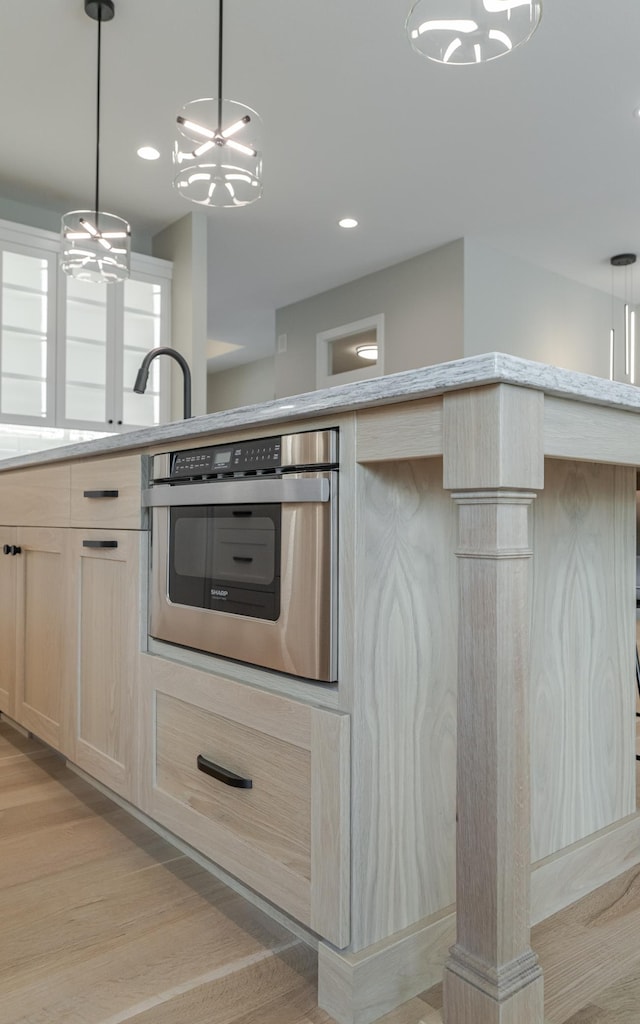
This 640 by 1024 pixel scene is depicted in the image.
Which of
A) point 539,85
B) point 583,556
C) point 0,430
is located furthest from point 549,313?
point 583,556

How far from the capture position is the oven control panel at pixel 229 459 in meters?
1.26

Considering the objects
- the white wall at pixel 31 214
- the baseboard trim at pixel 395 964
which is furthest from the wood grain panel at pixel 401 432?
the white wall at pixel 31 214

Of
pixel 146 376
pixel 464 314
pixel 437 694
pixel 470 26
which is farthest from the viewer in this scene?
pixel 464 314

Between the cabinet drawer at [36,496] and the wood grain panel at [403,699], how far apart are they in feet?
3.95

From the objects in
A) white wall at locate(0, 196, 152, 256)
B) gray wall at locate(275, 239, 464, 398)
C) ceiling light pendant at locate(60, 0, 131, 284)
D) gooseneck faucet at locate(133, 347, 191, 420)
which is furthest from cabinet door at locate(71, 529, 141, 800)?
gray wall at locate(275, 239, 464, 398)

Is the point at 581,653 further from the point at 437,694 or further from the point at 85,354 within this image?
the point at 85,354

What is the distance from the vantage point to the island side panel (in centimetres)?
134

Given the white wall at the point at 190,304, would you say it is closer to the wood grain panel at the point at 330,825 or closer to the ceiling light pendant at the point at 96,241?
the ceiling light pendant at the point at 96,241

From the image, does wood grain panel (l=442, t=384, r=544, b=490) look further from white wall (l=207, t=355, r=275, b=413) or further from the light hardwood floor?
white wall (l=207, t=355, r=275, b=413)

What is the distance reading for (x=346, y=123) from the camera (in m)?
3.65

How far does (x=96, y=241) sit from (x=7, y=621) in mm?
1521

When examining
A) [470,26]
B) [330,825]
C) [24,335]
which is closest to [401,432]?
[330,825]

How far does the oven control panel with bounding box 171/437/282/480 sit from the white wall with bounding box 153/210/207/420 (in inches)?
121

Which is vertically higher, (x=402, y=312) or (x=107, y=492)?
(x=402, y=312)
